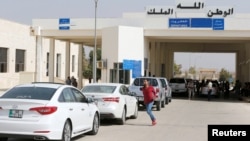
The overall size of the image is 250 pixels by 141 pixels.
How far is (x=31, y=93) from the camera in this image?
1091cm

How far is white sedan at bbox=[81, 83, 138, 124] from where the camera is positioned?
1598 centimetres

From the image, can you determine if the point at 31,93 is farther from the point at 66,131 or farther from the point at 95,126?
the point at 95,126

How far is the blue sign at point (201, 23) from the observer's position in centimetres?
3497

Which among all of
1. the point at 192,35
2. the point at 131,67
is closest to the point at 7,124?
the point at 131,67

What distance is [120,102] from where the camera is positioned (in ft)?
53.8

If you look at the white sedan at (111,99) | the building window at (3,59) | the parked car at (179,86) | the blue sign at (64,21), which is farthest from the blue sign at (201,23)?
the building window at (3,59)

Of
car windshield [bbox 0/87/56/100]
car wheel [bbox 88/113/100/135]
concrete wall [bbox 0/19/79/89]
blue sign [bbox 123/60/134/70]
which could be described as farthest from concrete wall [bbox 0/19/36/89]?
car windshield [bbox 0/87/56/100]

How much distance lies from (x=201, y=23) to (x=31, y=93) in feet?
84.8

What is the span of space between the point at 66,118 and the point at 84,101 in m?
1.79

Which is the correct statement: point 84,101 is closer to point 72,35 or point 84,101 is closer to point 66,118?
point 66,118

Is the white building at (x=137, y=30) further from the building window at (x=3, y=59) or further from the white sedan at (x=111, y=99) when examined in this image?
the white sedan at (x=111, y=99)

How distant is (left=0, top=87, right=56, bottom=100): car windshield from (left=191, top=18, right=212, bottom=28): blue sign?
25.3 meters

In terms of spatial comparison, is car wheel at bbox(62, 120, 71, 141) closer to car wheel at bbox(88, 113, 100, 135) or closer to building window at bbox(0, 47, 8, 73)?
car wheel at bbox(88, 113, 100, 135)

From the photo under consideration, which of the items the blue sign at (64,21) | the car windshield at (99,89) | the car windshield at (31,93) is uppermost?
the blue sign at (64,21)
